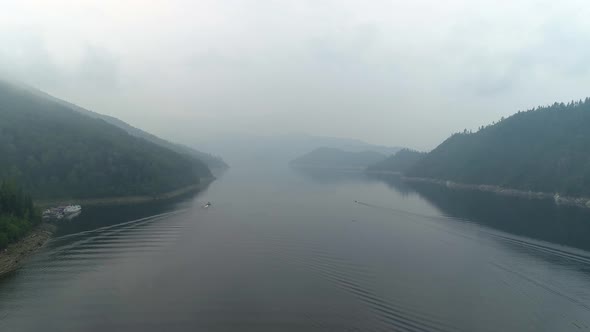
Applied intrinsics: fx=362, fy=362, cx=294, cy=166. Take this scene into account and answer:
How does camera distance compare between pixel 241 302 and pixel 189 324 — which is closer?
pixel 189 324

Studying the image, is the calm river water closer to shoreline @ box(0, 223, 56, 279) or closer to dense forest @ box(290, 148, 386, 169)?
shoreline @ box(0, 223, 56, 279)

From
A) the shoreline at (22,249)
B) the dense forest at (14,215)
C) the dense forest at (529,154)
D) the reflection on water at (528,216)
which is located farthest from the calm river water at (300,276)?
the dense forest at (529,154)

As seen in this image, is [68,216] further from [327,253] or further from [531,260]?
[531,260]

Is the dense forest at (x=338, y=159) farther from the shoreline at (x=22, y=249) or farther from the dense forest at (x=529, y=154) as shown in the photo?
the shoreline at (x=22, y=249)

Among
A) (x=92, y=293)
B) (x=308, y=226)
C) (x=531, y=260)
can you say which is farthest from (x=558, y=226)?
(x=92, y=293)

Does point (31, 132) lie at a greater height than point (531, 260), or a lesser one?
greater
